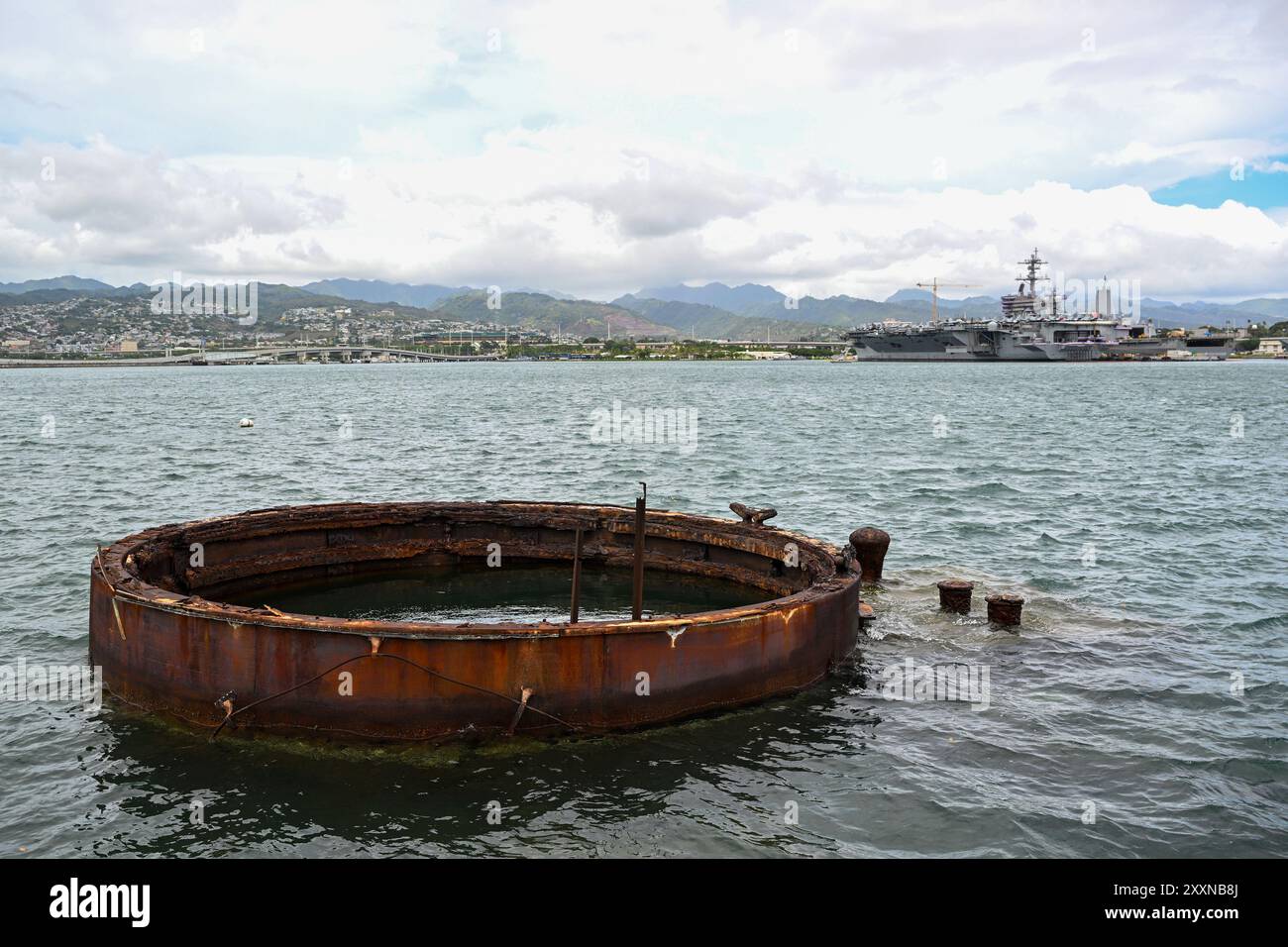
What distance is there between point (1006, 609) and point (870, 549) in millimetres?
3061

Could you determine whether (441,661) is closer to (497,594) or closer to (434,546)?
(497,594)

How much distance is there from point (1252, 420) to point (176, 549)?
7893 cm

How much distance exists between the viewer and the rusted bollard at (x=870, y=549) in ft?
62.4

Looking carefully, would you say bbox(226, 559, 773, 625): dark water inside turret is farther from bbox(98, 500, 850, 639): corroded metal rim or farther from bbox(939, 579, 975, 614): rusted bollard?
bbox(939, 579, 975, 614): rusted bollard

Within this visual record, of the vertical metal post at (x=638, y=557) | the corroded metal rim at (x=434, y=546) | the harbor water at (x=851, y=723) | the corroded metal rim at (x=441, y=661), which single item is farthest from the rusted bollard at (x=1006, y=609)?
the vertical metal post at (x=638, y=557)

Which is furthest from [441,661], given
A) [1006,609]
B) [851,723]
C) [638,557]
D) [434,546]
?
[1006,609]

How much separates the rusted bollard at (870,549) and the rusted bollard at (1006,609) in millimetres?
2525

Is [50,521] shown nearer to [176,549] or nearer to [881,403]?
[176,549]

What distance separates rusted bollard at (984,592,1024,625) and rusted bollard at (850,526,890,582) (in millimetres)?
2525

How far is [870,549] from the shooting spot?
19.3 metres

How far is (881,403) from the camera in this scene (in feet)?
305
